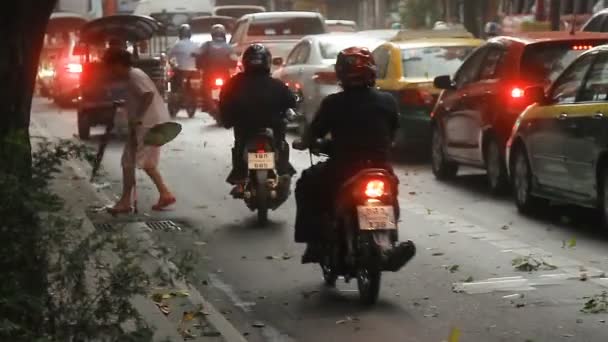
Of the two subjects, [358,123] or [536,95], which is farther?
[536,95]

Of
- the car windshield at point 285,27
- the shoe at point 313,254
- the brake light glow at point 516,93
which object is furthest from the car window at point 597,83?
the car windshield at point 285,27

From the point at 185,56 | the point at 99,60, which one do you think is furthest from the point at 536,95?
the point at 185,56

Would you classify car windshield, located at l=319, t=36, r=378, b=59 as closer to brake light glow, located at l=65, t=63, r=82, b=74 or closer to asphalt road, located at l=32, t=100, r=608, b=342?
asphalt road, located at l=32, t=100, r=608, b=342

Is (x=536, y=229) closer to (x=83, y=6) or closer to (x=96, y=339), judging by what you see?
(x=96, y=339)

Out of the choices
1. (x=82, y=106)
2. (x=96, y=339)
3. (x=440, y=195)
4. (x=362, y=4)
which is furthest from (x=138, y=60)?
(x=362, y=4)

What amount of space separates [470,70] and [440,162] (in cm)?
135

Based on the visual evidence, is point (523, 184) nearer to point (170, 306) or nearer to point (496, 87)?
point (496, 87)

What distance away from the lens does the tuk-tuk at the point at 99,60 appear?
968 inches

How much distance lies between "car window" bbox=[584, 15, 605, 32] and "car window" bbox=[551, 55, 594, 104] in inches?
352

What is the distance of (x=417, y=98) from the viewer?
19391 millimetres

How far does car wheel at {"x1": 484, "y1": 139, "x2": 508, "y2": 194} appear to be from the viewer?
15.9 m

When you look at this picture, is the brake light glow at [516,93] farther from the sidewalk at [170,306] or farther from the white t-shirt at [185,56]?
the white t-shirt at [185,56]

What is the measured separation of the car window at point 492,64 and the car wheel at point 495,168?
75cm

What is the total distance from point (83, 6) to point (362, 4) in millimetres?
14992
